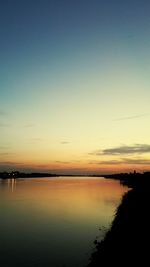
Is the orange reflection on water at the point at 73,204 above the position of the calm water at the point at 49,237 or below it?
above

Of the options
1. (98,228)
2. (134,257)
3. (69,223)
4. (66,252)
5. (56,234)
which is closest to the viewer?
(134,257)

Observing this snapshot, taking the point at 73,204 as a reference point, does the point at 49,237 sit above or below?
below

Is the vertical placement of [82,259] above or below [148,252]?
below

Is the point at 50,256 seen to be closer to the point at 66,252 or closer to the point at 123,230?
the point at 66,252

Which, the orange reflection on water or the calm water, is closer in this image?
the calm water

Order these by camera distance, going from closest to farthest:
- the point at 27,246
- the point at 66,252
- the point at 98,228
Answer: the point at 66,252
the point at 27,246
the point at 98,228

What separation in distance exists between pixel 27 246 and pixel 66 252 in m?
4.59

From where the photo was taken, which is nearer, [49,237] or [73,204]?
[49,237]

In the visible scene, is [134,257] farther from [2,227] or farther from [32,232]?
[2,227]

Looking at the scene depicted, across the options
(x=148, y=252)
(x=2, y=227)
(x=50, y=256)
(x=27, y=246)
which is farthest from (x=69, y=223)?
(x=148, y=252)

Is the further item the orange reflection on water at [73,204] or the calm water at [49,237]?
the orange reflection on water at [73,204]

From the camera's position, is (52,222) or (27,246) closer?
(27,246)

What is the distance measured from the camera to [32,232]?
1560 inches

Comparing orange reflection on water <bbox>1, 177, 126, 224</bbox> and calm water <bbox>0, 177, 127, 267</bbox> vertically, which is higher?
orange reflection on water <bbox>1, 177, 126, 224</bbox>
